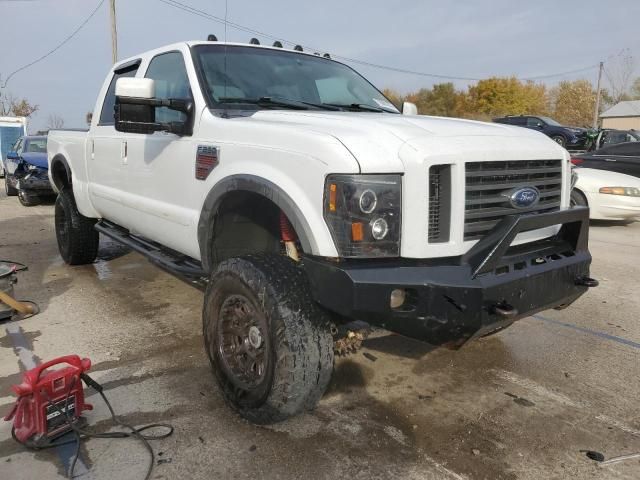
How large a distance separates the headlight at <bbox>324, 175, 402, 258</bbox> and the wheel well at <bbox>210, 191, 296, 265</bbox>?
765 millimetres

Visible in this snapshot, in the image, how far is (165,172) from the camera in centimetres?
371

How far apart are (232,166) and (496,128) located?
1485 millimetres

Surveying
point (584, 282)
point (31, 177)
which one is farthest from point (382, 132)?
point (31, 177)

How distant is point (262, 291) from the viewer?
8.45 ft

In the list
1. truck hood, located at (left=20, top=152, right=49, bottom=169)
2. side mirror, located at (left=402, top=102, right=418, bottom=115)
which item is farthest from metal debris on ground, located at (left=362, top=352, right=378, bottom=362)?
truck hood, located at (left=20, top=152, right=49, bottom=169)

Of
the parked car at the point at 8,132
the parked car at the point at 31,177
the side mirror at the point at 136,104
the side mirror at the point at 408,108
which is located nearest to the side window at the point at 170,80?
the side mirror at the point at 136,104

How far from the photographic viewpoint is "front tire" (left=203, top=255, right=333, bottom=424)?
2.54 meters

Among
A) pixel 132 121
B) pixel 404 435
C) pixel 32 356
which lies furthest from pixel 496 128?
pixel 32 356

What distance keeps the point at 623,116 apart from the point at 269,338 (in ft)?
225

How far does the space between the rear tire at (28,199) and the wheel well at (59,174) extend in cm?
686

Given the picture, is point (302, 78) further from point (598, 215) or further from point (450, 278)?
point (598, 215)

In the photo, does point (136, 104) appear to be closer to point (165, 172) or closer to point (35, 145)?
point (165, 172)

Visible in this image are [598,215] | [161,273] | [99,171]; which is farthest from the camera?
[598,215]

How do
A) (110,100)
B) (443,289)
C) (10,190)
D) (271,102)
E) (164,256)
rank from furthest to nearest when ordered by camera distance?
1. (10,190)
2. (110,100)
3. (164,256)
4. (271,102)
5. (443,289)
